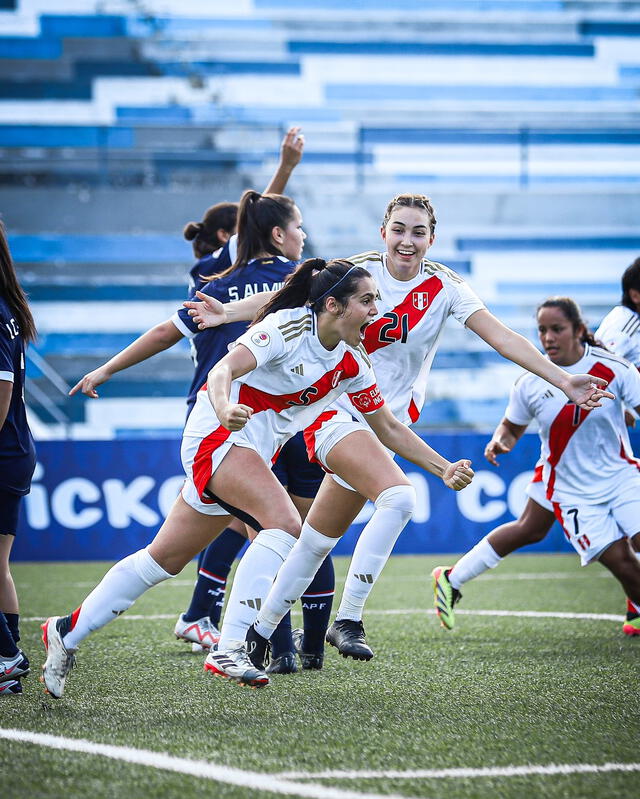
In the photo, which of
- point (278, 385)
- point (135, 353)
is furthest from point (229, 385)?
point (135, 353)

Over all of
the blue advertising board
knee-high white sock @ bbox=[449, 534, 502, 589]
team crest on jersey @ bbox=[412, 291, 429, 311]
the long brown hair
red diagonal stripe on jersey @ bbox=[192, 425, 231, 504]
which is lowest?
the blue advertising board

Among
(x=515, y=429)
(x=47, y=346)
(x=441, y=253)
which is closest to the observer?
(x=515, y=429)

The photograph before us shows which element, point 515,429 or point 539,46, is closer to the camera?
point 515,429

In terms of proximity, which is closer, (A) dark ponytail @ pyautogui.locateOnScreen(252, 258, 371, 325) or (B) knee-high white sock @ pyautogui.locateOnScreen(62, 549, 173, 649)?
(B) knee-high white sock @ pyautogui.locateOnScreen(62, 549, 173, 649)

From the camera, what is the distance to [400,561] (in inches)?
392

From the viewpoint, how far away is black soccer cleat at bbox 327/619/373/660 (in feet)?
14.0

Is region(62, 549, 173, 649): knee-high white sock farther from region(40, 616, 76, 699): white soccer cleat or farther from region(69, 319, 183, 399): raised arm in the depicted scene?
region(69, 319, 183, 399): raised arm

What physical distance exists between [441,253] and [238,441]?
13.6 metres

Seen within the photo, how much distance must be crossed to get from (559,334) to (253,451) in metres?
2.27

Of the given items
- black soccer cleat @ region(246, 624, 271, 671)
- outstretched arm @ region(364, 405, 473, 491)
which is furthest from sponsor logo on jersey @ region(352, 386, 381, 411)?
black soccer cleat @ region(246, 624, 271, 671)

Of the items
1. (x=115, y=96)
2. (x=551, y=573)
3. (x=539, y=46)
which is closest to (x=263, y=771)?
(x=551, y=573)

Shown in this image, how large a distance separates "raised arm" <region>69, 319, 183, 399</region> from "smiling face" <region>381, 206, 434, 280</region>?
3.28 ft

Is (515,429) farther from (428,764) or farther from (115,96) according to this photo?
(115,96)

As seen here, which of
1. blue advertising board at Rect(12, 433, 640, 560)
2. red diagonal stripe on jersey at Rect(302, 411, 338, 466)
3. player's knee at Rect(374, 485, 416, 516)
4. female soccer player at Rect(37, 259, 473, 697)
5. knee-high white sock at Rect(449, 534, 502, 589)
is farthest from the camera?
blue advertising board at Rect(12, 433, 640, 560)
